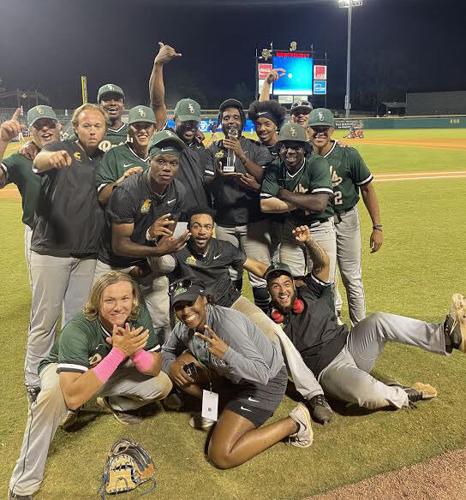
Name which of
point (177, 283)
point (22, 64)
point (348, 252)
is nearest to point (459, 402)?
point (348, 252)

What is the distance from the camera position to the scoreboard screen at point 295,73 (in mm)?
42281

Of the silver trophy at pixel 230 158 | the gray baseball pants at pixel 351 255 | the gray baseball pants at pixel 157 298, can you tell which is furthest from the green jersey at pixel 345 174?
the gray baseball pants at pixel 157 298

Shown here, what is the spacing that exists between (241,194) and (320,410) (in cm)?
211

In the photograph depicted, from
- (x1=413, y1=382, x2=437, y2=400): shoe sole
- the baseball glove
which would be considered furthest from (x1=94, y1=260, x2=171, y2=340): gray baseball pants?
(x1=413, y1=382, x2=437, y2=400): shoe sole

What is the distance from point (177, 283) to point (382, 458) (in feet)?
6.38

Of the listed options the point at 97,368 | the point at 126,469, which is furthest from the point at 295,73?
the point at 126,469

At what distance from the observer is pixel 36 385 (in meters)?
3.89

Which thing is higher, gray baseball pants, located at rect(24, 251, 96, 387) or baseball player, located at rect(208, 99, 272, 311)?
baseball player, located at rect(208, 99, 272, 311)

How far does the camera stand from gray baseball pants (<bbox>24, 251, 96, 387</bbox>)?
3.81m

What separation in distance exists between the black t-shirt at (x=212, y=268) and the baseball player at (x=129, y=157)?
79 centimetres

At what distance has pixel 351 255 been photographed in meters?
5.02

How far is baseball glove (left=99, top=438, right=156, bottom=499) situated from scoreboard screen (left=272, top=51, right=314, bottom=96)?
4147 centimetres

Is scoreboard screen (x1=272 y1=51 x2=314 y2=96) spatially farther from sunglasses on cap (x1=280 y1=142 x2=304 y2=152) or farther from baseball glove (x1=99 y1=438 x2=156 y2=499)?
baseball glove (x1=99 y1=438 x2=156 y2=499)

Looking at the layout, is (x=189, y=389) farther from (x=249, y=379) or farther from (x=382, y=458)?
(x=382, y=458)
